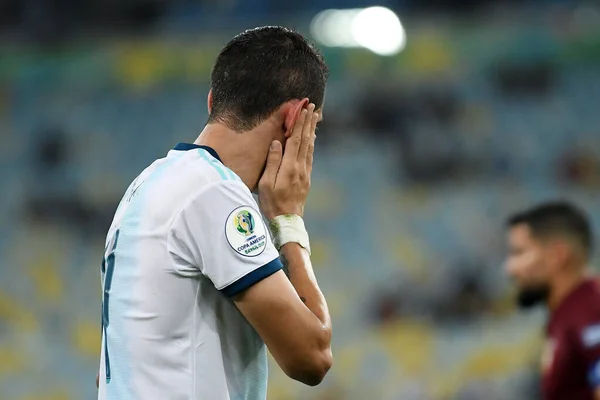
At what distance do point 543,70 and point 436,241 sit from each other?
1.56 meters

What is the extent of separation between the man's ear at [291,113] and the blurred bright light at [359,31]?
5.32 m

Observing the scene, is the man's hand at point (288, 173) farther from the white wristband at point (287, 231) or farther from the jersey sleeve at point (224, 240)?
the jersey sleeve at point (224, 240)

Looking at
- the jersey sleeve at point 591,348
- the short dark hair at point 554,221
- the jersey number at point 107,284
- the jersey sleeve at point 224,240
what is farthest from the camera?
the short dark hair at point 554,221

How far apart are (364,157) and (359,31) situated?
40.3 inches

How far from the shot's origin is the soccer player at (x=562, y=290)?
371cm

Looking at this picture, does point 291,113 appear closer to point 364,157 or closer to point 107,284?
point 107,284

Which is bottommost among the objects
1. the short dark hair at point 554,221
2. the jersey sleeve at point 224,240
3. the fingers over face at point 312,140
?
the short dark hair at point 554,221

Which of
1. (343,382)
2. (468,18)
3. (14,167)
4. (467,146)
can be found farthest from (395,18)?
(14,167)

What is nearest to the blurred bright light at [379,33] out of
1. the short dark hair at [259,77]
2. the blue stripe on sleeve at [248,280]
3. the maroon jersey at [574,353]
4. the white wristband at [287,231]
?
the maroon jersey at [574,353]

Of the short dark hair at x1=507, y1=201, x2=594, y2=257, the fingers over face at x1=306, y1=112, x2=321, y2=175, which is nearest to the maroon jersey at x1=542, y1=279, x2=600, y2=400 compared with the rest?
the short dark hair at x1=507, y1=201, x2=594, y2=257

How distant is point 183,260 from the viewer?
1.58 metres

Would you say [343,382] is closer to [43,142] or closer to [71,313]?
[71,313]

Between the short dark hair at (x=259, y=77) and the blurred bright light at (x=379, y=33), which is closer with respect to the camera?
the short dark hair at (x=259, y=77)

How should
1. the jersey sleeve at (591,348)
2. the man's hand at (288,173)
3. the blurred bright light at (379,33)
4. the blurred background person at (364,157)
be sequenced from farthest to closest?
1. the blurred bright light at (379,33)
2. the blurred background person at (364,157)
3. the jersey sleeve at (591,348)
4. the man's hand at (288,173)
